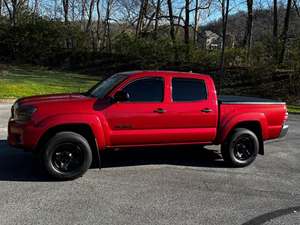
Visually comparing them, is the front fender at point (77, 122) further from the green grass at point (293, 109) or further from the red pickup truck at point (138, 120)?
the green grass at point (293, 109)

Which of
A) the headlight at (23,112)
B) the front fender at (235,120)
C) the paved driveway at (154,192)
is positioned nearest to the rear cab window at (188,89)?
the front fender at (235,120)

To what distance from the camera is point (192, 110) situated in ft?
25.6

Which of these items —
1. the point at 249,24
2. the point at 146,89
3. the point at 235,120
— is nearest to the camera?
the point at 146,89

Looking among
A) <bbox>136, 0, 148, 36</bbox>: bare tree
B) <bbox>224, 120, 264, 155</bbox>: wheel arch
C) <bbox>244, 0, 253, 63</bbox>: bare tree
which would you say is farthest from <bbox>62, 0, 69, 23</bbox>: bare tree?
<bbox>224, 120, 264, 155</bbox>: wheel arch

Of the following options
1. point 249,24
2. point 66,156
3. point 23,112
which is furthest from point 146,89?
point 249,24

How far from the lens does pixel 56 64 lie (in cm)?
3938

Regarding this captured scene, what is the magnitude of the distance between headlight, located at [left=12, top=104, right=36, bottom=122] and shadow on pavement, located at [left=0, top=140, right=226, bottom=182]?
2.88ft

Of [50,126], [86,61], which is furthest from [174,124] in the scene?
[86,61]

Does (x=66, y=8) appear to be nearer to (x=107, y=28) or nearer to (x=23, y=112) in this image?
(x=107, y=28)

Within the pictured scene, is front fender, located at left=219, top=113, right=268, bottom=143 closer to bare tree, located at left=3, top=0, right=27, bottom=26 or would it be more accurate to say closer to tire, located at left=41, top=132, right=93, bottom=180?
tire, located at left=41, top=132, right=93, bottom=180

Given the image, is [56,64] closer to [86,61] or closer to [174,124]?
[86,61]

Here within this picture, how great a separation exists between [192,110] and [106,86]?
1.50 meters

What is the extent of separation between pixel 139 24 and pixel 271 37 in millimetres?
17288

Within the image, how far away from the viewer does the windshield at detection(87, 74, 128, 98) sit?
7562mm
